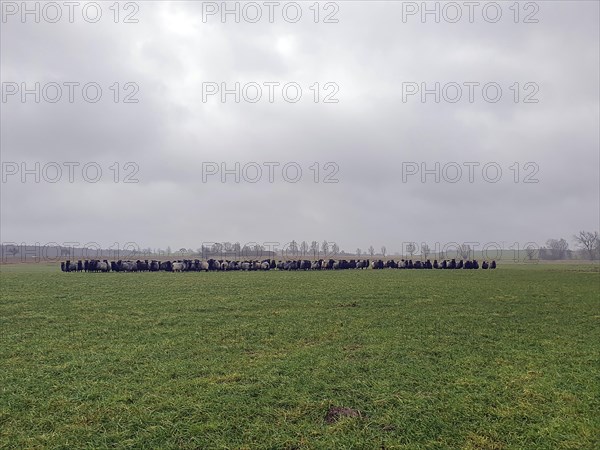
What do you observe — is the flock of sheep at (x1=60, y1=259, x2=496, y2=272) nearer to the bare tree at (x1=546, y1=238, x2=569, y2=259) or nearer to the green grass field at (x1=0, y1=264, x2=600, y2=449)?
the green grass field at (x1=0, y1=264, x2=600, y2=449)

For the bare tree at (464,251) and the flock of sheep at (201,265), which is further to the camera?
the bare tree at (464,251)

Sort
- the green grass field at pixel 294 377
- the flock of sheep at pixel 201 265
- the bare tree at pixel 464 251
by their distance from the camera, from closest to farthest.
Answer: the green grass field at pixel 294 377 < the flock of sheep at pixel 201 265 < the bare tree at pixel 464 251

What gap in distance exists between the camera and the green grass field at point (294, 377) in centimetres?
630

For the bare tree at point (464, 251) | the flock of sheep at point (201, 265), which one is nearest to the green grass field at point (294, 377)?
the flock of sheep at point (201, 265)

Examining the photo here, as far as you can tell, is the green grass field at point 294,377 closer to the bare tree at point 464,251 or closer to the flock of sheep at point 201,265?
the flock of sheep at point 201,265

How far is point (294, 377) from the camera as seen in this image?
867 cm

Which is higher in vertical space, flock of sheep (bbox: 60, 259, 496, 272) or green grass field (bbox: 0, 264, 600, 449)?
flock of sheep (bbox: 60, 259, 496, 272)

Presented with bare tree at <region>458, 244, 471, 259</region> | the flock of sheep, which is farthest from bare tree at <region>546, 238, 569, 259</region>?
the flock of sheep

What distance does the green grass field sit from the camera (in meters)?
6.30

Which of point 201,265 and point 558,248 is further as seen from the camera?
point 558,248

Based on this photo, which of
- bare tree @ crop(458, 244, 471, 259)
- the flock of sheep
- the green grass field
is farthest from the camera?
bare tree @ crop(458, 244, 471, 259)

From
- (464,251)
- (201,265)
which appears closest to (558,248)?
(464,251)

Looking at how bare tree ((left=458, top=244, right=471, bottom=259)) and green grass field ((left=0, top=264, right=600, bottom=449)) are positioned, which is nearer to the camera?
green grass field ((left=0, top=264, right=600, bottom=449))

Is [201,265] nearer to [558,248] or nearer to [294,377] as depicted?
[294,377]
